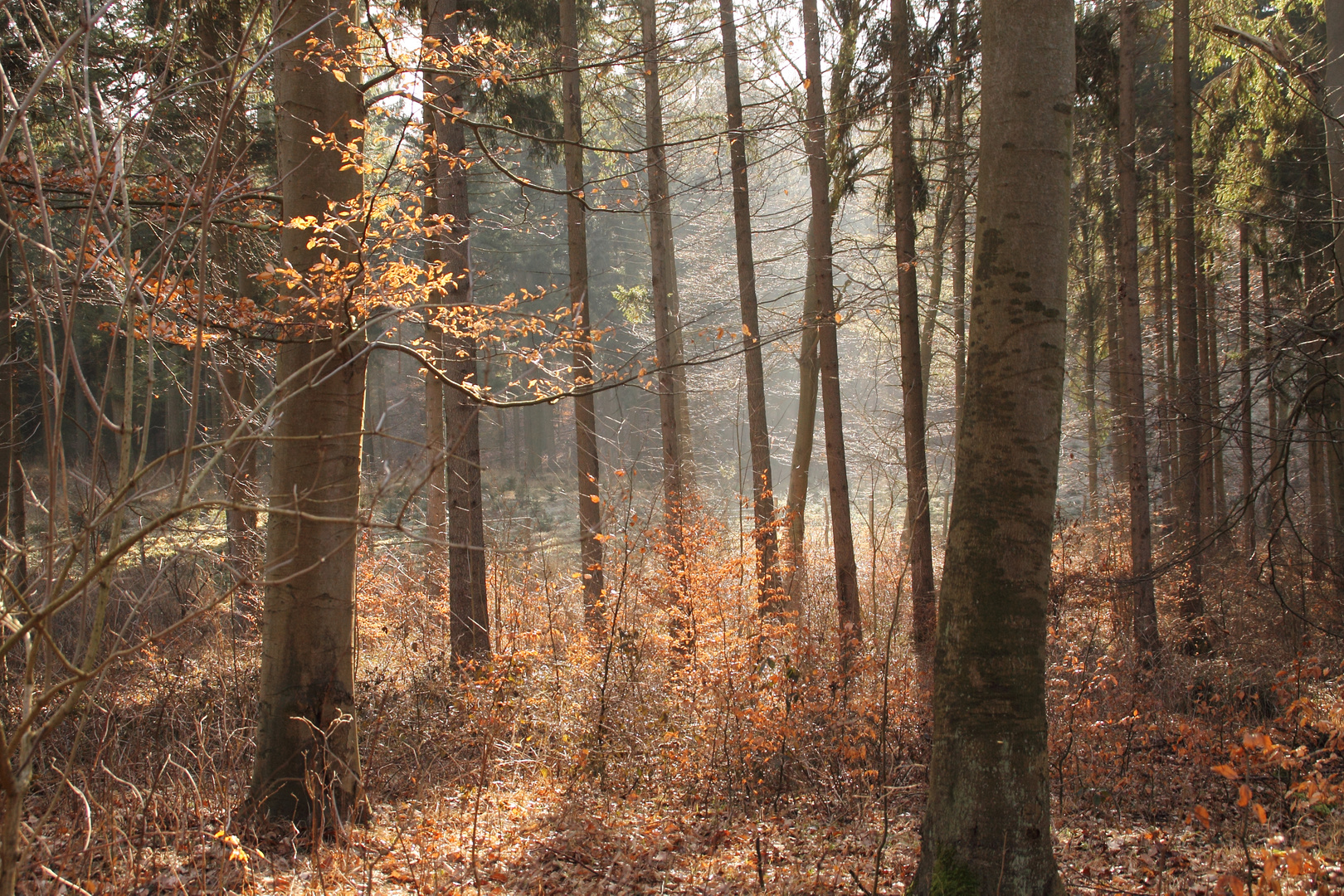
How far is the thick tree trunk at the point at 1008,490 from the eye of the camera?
318cm

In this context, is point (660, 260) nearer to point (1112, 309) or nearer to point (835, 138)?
point (835, 138)

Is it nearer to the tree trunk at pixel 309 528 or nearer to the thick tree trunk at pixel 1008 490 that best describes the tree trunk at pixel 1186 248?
the thick tree trunk at pixel 1008 490

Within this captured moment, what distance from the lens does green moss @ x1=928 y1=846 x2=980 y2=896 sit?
10.3ft

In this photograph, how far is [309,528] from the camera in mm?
4457

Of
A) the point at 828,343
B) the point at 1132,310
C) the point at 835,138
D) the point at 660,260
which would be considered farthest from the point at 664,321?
the point at 1132,310

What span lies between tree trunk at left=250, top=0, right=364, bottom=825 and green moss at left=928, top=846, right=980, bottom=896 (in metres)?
3.08

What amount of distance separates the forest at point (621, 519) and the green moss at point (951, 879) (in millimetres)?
22

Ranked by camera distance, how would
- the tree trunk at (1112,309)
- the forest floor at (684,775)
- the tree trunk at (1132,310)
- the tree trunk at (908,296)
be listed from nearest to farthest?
1. the forest floor at (684,775)
2. the tree trunk at (1132,310)
3. the tree trunk at (908,296)
4. the tree trunk at (1112,309)

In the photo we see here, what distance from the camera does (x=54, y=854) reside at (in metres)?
4.05

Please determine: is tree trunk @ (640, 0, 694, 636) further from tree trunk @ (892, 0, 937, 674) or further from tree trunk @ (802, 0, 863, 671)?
tree trunk @ (892, 0, 937, 674)

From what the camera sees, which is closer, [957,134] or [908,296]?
[908,296]

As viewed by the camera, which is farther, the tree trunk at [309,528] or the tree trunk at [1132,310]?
the tree trunk at [1132,310]

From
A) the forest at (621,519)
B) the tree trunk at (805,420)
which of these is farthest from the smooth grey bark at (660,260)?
the tree trunk at (805,420)

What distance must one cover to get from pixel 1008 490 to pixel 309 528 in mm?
3676
